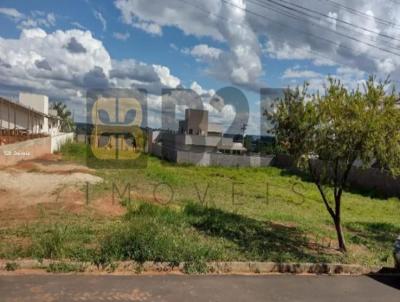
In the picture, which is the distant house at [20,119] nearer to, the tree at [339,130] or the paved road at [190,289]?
the tree at [339,130]

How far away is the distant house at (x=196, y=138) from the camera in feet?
152

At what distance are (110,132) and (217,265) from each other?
35.9 metres

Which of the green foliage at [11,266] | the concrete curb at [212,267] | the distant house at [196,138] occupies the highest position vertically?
the distant house at [196,138]

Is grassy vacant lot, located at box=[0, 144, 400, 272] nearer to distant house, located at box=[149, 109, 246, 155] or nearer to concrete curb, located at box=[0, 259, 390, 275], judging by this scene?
concrete curb, located at box=[0, 259, 390, 275]

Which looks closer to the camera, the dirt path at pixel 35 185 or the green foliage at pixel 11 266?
the green foliage at pixel 11 266

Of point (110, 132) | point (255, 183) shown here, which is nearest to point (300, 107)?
point (255, 183)

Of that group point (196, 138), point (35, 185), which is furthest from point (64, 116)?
point (35, 185)

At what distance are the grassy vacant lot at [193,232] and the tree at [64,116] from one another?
52.6m

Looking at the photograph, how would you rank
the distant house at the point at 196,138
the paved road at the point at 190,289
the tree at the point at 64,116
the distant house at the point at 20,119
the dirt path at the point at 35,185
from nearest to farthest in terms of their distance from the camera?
the paved road at the point at 190,289 → the dirt path at the point at 35,185 → the distant house at the point at 20,119 → the distant house at the point at 196,138 → the tree at the point at 64,116

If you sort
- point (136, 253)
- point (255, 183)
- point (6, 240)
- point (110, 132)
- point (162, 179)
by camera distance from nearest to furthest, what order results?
point (136, 253) < point (6, 240) < point (162, 179) < point (255, 183) < point (110, 132)

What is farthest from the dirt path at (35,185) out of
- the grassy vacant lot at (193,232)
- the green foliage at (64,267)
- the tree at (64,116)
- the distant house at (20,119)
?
the tree at (64,116)

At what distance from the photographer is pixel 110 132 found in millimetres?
41938

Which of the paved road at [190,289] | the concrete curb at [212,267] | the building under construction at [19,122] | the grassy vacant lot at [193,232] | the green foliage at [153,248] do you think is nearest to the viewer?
the paved road at [190,289]

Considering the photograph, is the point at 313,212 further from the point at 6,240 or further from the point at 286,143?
Answer: the point at 6,240
